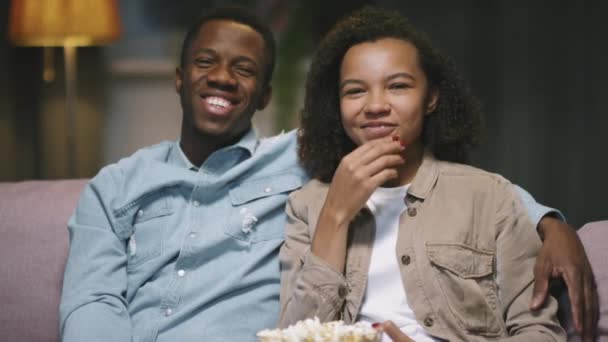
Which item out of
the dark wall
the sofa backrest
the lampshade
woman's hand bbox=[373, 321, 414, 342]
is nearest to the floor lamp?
the lampshade

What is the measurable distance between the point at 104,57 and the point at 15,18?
645mm

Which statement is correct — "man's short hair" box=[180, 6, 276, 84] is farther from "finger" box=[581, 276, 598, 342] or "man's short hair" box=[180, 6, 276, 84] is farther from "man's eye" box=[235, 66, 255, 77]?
"finger" box=[581, 276, 598, 342]

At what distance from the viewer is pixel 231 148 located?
1723 millimetres

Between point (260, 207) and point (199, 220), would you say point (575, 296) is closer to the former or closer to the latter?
point (260, 207)

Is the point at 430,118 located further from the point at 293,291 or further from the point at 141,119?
the point at 141,119

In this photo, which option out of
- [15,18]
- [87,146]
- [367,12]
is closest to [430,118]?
[367,12]

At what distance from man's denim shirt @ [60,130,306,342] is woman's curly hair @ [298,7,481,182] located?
88 mm

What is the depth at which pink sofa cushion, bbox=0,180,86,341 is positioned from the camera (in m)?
1.68

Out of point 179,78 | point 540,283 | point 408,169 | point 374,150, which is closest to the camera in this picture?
point 540,283

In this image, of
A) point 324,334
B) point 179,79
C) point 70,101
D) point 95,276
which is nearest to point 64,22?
point 70,101

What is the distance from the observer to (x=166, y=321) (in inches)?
60.8

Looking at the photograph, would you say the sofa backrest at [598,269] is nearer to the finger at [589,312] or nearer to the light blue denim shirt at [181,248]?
the finger at [589,312]

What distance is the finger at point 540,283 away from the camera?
1.30 m

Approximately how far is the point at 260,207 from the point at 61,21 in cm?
206
